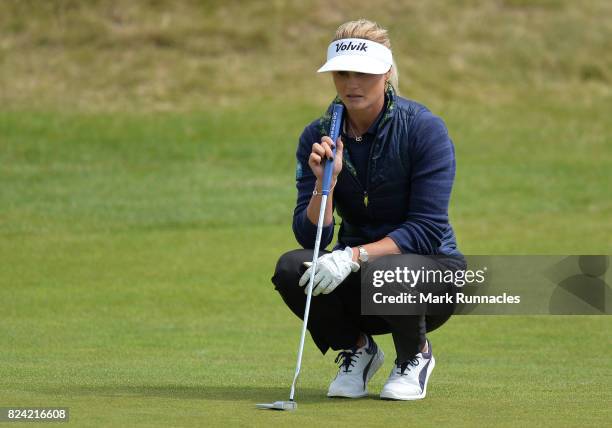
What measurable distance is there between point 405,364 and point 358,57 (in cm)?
146

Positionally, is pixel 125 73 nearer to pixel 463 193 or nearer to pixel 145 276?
pixel 463 193

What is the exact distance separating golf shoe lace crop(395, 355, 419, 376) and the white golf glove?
0.51 metres

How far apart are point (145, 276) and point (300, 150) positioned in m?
6.20

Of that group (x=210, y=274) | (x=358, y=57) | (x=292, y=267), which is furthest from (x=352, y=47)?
(x=210, y=274)

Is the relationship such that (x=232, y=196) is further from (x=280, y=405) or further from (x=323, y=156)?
(x=280, y=405)

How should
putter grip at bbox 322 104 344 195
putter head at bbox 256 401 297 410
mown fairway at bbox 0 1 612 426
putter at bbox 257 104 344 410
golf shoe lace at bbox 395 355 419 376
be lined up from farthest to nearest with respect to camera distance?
mown fairway at bbox 0 1 612 426
golf shoe lace at bbox 395 355 419 376
putter grip at bbox 322 104 344 195
putter at bbox 257 104 344 410
putter head at bbox 256 401 297 410

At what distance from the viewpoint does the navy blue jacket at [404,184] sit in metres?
6.04

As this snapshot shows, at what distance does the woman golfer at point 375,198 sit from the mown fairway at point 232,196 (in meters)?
0.30

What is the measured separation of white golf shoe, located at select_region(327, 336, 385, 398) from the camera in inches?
241

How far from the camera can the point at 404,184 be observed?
613 cm

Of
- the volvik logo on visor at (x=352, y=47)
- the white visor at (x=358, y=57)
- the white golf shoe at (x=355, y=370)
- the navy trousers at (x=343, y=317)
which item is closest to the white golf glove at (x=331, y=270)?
the navy trousers at (x=343, y=317)

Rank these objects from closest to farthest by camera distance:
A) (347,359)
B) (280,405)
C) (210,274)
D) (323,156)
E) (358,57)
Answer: (280,405), (323,156), (358,57), (347,359), (210,274)

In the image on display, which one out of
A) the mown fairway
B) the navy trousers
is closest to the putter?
the navy trousers

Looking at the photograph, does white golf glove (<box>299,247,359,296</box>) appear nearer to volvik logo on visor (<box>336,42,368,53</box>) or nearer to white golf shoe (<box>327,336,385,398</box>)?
white golf shoe (<box>327,336,385,398</box>)
